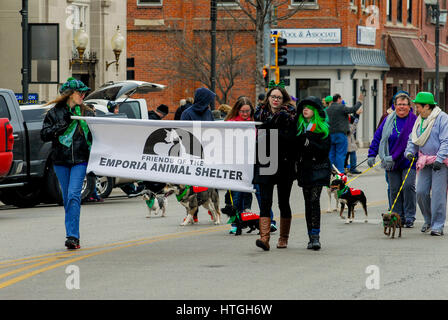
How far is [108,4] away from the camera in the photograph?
3653 centimetres

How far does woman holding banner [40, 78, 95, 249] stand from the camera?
12961mm

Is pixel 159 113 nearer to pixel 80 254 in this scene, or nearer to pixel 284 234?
pixel 284 234

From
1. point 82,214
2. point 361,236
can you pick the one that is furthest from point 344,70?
point 361,236

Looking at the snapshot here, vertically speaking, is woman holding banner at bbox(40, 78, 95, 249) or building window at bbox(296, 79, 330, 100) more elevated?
building window at bbox(296, 79, 330, 100)

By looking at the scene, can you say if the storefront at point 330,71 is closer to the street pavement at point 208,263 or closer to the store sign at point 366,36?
the store sign at point 366,36

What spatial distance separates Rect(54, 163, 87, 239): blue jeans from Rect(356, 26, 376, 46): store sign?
36551 mm

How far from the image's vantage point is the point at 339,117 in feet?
88.8

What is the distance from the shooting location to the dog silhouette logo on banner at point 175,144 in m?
13.6

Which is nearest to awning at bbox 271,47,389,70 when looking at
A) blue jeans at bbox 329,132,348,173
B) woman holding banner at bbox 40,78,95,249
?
blue jeans at bbox 329,132,348,173

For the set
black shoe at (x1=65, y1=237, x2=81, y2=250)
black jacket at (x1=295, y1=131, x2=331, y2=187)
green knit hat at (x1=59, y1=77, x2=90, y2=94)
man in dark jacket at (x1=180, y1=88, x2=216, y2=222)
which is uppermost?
green knit hat at (x1=59, y1=77, x2=90, y2=94)

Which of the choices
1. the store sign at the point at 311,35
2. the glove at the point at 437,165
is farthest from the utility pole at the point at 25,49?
the store sign at the point at 311,35

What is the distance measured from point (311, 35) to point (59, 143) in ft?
117

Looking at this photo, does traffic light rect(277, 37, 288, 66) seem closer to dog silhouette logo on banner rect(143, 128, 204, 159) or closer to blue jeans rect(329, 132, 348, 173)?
blue jeans rect(329, 132, 348, 173)
